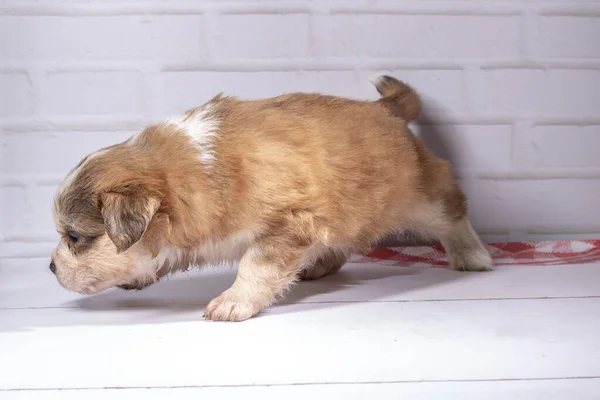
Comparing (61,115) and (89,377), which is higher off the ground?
(61,115)

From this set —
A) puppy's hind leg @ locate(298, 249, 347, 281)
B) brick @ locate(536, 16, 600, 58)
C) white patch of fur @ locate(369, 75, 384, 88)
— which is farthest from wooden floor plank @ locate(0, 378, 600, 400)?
brick @ locate(536, 16, 600, 58)

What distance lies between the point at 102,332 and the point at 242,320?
391 mm

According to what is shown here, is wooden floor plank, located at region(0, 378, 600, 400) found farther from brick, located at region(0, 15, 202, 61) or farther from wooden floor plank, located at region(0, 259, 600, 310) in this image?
brick, located at region(0, 15, 202, 61)

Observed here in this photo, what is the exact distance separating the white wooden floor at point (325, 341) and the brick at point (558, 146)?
1.91ft

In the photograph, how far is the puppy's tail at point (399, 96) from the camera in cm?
286

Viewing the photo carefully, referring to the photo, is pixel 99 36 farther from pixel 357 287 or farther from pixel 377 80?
pixel 357 287

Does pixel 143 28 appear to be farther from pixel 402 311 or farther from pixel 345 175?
pixel 402 311

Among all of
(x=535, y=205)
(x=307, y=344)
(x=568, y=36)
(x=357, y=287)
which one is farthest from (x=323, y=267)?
(x=568, y=36)

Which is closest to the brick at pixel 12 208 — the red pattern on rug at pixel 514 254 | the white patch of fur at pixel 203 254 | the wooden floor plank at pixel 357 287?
the wooden floor plank at pixel 357 287

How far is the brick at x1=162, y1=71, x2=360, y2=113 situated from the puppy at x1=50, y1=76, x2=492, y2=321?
450 mm

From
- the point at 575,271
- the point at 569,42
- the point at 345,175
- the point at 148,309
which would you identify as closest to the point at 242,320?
the point at 148,309

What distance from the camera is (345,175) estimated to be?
7.97 ft

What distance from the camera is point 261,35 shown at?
9.85ft

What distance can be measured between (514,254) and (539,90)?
0.67 meters
